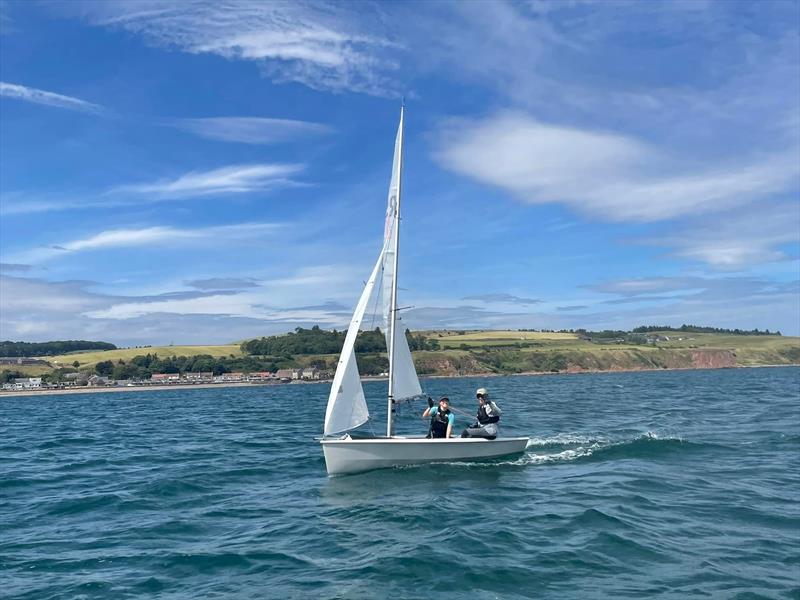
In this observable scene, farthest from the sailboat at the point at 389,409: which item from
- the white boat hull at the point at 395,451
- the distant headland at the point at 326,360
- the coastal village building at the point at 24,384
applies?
the coastal village building at the point at 24,384

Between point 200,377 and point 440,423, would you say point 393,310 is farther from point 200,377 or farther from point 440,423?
point 200,377

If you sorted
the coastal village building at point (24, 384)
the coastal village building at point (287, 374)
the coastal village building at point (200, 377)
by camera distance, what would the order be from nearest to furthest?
the coastal village building at point (24, 384) < the coastal village building at point (287, 374) < the coastal village building at point (200, 377)

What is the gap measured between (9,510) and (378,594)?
508 inches

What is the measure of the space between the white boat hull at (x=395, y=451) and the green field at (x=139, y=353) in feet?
512

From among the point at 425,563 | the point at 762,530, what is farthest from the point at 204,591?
the point at 762,530

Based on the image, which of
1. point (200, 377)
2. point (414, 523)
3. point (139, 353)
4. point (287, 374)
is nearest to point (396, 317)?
point (414, 523)

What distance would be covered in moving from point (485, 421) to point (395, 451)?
3.84 m

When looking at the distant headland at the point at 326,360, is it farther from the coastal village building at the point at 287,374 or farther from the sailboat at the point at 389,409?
the sailboat at the point at 389,409

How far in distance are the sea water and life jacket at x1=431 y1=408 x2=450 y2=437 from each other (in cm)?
138

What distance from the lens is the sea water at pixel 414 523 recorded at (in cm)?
1188

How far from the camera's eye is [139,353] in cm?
17350

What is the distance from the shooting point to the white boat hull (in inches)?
858

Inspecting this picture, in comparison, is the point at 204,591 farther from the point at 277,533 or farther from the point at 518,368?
the point at 518,368

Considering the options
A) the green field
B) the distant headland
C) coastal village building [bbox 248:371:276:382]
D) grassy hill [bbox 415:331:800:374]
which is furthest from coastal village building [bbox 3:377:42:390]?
grassy hill [bbox 415:331:800:374]
